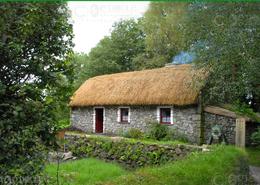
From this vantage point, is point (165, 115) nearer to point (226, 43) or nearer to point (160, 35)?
point (226, 43)

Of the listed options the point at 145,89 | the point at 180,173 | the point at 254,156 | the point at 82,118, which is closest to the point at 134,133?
the point at 145,89

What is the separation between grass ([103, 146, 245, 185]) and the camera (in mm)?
5238

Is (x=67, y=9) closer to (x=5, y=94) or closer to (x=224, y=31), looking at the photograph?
(x=5, y=94)

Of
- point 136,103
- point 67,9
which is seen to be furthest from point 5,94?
point 136,103

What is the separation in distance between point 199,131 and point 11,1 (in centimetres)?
1239

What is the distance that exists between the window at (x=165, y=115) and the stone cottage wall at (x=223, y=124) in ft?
6.78

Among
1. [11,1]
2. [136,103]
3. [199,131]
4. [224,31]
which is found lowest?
[199,131]

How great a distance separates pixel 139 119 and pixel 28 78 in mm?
14015

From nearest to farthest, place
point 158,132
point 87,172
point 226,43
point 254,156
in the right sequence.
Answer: point 87,172
point 226,43
point 254,156
point 158,132

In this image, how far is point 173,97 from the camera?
15.9 m

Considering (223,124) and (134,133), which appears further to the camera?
(134,133)

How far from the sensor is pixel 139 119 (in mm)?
17562

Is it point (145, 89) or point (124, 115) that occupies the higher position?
point (145, 89)

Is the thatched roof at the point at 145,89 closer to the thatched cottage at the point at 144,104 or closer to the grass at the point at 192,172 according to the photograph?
the thatched cottage at the point at 144,104
